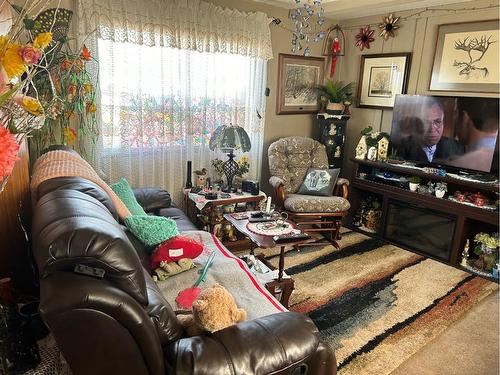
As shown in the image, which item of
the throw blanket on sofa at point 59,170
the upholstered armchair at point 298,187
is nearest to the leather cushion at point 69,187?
the throw blanket on sofa at point 59,170

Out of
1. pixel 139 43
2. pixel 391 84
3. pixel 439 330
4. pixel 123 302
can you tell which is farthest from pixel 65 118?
pixel 391 84

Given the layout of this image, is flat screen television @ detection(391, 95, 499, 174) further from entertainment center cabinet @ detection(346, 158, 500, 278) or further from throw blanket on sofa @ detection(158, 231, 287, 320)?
throw blanket on sofa @ detection(158, 231, 287, 320)

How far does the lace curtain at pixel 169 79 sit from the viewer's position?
9.70ft

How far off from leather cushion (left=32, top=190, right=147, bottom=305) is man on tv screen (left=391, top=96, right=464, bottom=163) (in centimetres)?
333

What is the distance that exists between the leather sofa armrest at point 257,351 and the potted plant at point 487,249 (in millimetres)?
2494

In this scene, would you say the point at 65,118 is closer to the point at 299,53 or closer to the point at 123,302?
the point at 123,302

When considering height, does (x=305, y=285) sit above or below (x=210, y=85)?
below

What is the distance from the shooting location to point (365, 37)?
4.13 m

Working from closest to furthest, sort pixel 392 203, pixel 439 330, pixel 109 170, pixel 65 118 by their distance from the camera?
1. pixel 439 330
2. pixel 65 118
3. pixel 109 170
4. pixel 392 203

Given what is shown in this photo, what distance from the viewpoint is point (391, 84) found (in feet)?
13.1

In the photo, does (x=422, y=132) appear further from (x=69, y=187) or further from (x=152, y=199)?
(x=69, y=187)

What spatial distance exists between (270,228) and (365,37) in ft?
9.06

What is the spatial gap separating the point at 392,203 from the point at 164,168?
7.81 ft

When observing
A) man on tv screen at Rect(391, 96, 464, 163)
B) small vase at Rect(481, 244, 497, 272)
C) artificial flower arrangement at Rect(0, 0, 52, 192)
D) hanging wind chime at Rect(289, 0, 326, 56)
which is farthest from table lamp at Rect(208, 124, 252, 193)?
artificial flower arrangement at Rect(0, 0, 52, 192)
